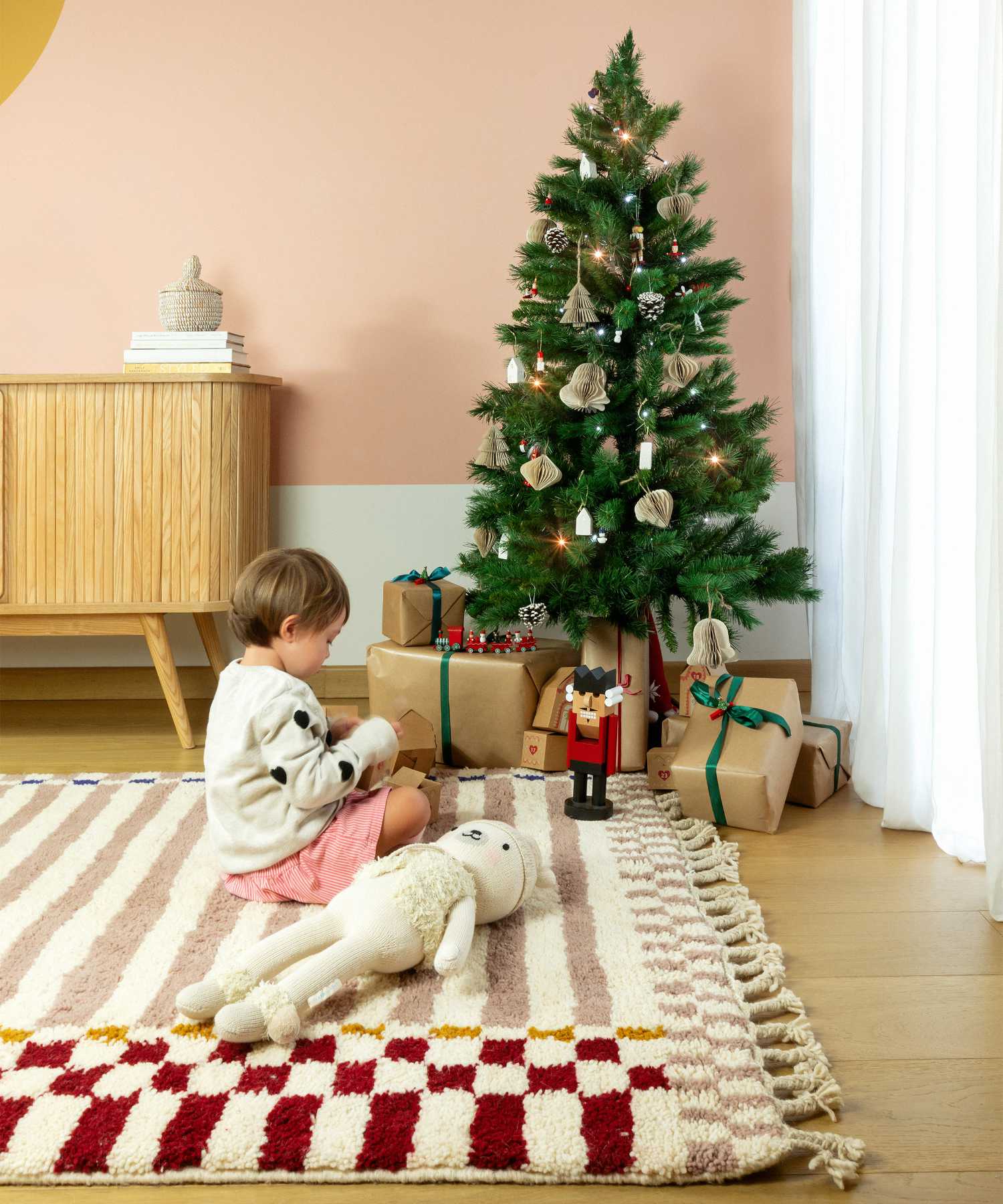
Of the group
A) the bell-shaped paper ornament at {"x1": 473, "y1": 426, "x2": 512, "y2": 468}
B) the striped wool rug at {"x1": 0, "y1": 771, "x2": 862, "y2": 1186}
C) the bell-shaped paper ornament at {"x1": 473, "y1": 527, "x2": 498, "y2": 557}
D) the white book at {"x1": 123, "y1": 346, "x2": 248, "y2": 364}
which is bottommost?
the striped wool rug at {"x1": 0, "y1": 771, "x2": 862, "y2": 1186}

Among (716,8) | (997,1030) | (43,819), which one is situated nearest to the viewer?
(997,1030)

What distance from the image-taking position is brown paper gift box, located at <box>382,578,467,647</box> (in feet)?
7.87

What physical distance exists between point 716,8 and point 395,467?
147cm

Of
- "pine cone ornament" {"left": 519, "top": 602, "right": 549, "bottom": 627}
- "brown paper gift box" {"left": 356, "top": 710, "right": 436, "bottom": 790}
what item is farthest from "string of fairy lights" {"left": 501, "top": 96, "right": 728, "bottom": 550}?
"brown paper gift box" {"left": 356, "top": 710, "right": 436, "bottom": 790}

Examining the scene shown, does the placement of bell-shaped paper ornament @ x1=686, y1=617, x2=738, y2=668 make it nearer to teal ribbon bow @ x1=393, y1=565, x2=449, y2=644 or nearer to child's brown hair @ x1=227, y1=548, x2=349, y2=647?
teal ribbon bow @ x1=393, y1=565, x2=449, y2=644

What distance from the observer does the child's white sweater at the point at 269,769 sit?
1524 millimetres

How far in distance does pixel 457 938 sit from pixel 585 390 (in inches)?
49.1

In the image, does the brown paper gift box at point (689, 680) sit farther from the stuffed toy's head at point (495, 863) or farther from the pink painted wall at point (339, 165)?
the pink painted wall at point (339, 165)

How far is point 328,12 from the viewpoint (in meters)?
2.89

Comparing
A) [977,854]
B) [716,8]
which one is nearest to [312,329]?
[716,8]

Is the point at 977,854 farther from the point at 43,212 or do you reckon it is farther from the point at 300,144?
the point at 43,212

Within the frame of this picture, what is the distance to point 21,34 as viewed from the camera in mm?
2873

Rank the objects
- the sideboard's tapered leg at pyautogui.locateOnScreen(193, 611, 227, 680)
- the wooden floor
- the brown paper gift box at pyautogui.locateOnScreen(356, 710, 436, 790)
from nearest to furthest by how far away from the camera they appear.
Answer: the wooden floor → the brown paper gift box at pyautogui.locateOnScreen(356, 710, 436, 790) → the sideboard's tapered leg at pyautogui.locateOnScreen(193, 611, 227, 680)

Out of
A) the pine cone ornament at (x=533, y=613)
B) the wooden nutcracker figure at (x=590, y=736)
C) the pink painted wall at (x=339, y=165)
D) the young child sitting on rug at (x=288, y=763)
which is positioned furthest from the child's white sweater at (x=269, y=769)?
the pink painted wall at (x=339, y=165)
